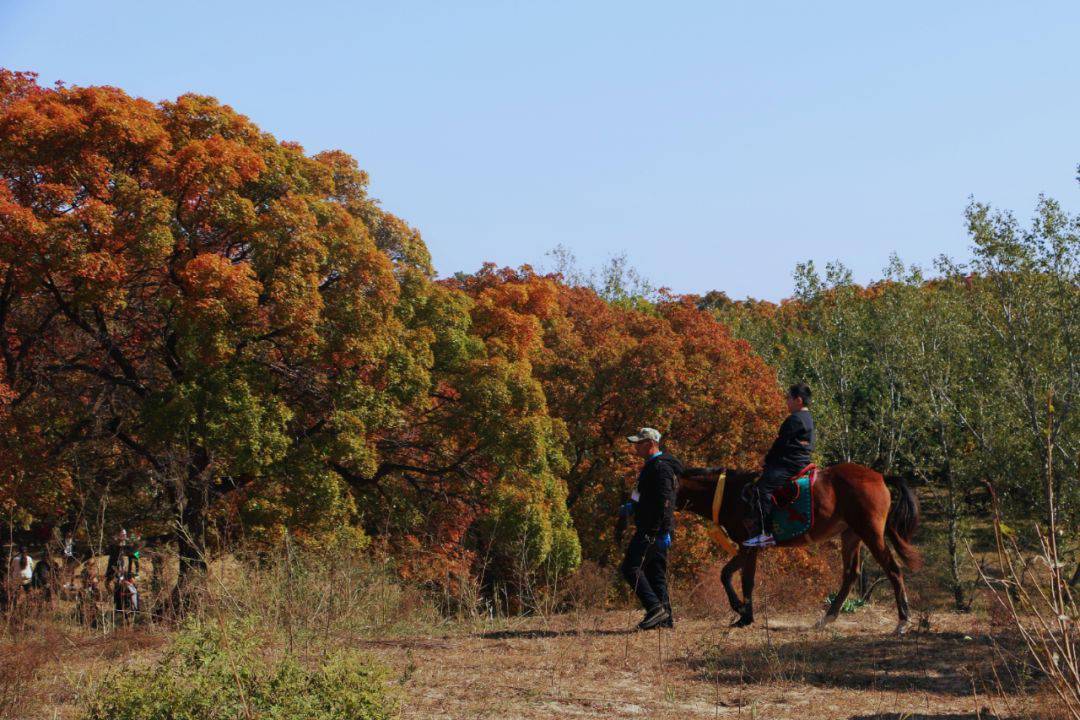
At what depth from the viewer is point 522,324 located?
84.8 ft

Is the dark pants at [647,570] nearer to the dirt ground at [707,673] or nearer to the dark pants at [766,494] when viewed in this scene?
the dirt ground at [707,673]

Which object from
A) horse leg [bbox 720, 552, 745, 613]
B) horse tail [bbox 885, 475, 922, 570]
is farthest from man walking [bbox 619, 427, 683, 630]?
horse tail [bbox 885, 475, 922, 570]

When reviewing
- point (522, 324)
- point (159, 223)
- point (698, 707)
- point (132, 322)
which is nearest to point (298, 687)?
point (698, 707)

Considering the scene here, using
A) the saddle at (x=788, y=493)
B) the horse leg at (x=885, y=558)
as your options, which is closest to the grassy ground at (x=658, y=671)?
the horse leg at (x=885, y=558)

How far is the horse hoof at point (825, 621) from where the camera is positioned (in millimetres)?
10508

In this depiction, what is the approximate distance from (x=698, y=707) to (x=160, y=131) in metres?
15.1

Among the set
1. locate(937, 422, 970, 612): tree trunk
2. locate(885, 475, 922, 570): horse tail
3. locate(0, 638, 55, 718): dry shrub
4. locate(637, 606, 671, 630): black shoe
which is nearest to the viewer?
locate(0, 638, 55, 718): dry shrub

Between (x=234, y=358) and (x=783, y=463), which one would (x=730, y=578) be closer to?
(x=783, y=463)

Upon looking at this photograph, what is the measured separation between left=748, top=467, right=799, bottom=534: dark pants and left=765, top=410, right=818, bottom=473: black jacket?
0.07 meters

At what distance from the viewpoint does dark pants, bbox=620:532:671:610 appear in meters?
10.4

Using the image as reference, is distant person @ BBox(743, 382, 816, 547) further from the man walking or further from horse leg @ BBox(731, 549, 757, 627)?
the man walking

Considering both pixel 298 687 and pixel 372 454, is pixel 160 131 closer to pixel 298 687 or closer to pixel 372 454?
pixel 372 454

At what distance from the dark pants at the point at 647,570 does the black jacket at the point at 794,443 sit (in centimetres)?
148

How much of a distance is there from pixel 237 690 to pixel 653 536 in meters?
5.37
